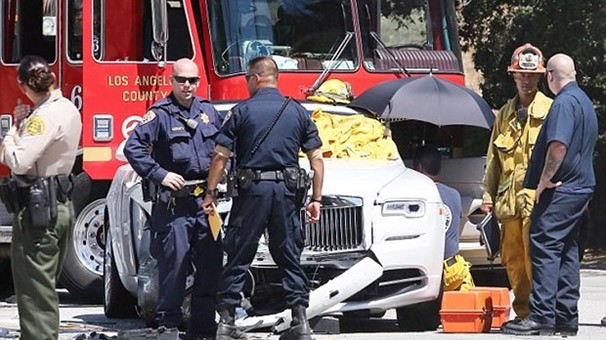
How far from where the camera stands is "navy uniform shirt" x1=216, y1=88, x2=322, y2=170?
9445 mm

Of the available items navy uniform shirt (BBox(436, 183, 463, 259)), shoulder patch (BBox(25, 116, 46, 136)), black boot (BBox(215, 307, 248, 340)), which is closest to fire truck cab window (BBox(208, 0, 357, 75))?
navy uniform shirt (BBox(436, 183, 463, 259))

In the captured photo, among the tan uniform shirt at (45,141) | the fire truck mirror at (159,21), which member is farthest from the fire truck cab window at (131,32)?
the tan uniform shirt at (45,141)

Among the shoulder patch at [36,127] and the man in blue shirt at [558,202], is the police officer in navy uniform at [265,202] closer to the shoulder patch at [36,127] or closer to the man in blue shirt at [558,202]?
the shoulder patch at [36,127]

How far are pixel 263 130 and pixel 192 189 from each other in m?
0.60

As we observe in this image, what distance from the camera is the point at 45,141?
8.20 meters

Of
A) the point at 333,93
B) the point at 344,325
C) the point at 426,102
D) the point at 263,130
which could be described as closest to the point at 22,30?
the point at 333,93

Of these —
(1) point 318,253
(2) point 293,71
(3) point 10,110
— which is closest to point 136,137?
(1) point 318,253

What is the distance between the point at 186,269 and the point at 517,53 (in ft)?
9.80

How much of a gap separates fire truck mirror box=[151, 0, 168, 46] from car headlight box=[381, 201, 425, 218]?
10.3 feet

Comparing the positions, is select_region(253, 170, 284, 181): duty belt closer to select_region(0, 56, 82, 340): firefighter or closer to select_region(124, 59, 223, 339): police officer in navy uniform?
select_region(124, 59, 223, 339): police officer in navy uniform

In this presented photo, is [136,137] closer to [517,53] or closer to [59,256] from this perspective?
[59,256]

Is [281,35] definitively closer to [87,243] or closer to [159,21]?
[159,21]

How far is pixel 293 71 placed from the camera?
510 inches

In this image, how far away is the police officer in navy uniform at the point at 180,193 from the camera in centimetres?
956
